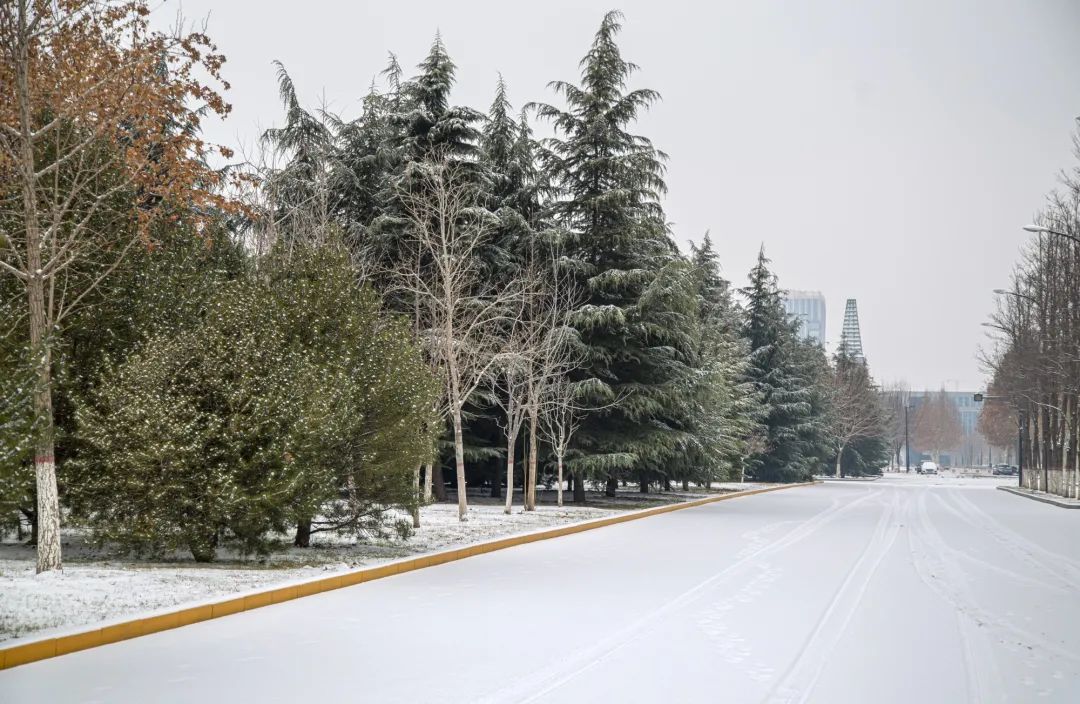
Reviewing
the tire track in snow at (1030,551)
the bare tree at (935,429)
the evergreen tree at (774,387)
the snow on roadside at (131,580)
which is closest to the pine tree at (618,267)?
the tire track in snow at (1030,551)

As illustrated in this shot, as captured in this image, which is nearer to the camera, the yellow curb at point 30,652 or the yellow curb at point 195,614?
the yellow curb at point 30,652

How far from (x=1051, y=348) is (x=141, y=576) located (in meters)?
40.7

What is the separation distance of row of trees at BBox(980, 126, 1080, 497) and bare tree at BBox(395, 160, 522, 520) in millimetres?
20395

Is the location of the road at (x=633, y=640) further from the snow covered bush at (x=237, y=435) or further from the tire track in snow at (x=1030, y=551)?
the snow covered bush at (x=237, y=435)

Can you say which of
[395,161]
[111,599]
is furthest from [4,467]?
[395,161]

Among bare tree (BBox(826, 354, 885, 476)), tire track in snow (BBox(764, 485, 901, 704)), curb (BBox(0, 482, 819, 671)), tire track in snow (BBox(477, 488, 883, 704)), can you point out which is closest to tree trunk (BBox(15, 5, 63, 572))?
curb (BBox(0, 482, 819, 671))

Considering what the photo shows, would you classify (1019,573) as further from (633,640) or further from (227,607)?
(227,607)

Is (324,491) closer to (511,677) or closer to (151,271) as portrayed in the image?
(151,271)

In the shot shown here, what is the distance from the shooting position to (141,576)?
10797 mm

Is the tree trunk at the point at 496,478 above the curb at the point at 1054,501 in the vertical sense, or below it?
above

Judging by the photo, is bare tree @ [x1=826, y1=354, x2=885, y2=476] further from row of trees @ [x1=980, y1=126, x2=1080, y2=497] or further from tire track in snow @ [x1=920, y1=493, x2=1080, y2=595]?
tire track in snow @ [x1=920, y1=493, x2=1080, y2=595]

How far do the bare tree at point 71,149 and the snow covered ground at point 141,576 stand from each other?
943mm

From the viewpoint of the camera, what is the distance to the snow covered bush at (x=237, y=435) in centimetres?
1182

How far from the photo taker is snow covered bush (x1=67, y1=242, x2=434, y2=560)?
11.8 meters
